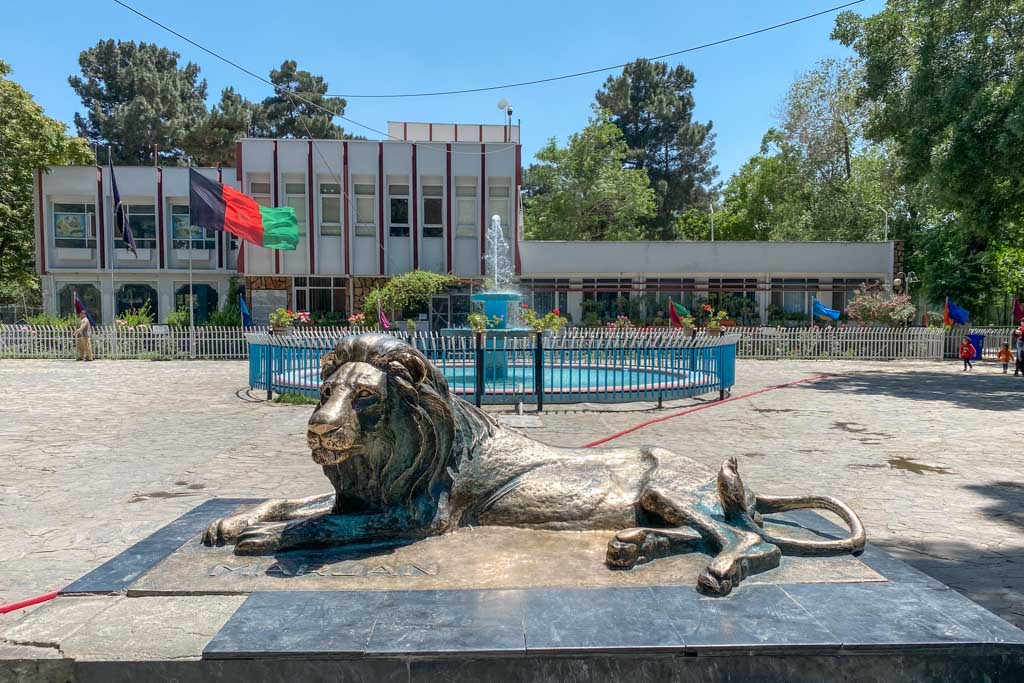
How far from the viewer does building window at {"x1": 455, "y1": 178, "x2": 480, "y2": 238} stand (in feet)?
103

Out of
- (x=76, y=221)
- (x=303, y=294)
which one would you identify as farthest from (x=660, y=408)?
(x=76, y=221)

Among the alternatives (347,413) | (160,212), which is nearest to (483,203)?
(160,212)

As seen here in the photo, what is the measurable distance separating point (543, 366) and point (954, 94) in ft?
42.4

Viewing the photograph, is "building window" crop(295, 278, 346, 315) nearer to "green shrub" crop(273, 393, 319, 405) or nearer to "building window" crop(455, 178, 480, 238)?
"building window" crop(455, 178, 480, 238)

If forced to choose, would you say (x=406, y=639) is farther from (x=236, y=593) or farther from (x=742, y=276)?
(x=742, y=276)

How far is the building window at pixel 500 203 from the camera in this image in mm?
31406

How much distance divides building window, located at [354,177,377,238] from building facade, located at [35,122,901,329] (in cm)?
6

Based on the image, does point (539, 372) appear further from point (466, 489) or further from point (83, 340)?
point (83, 340)

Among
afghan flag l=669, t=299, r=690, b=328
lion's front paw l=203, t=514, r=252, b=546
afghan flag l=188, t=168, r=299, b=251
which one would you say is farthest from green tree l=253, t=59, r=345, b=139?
lion's front paw l=203, t=514, r=252, b=546

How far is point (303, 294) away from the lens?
31844 mm

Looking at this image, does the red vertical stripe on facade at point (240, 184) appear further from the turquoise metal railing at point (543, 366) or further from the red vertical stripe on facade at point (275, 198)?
the turquoise metal railing at point (543, 366)

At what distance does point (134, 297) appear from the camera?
33125mm

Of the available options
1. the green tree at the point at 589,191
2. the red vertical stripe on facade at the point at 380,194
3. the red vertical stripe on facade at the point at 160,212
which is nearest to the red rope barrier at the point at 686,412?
the red vertical stripe on facade at the point at 380,194

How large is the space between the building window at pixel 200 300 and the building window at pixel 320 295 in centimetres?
515
